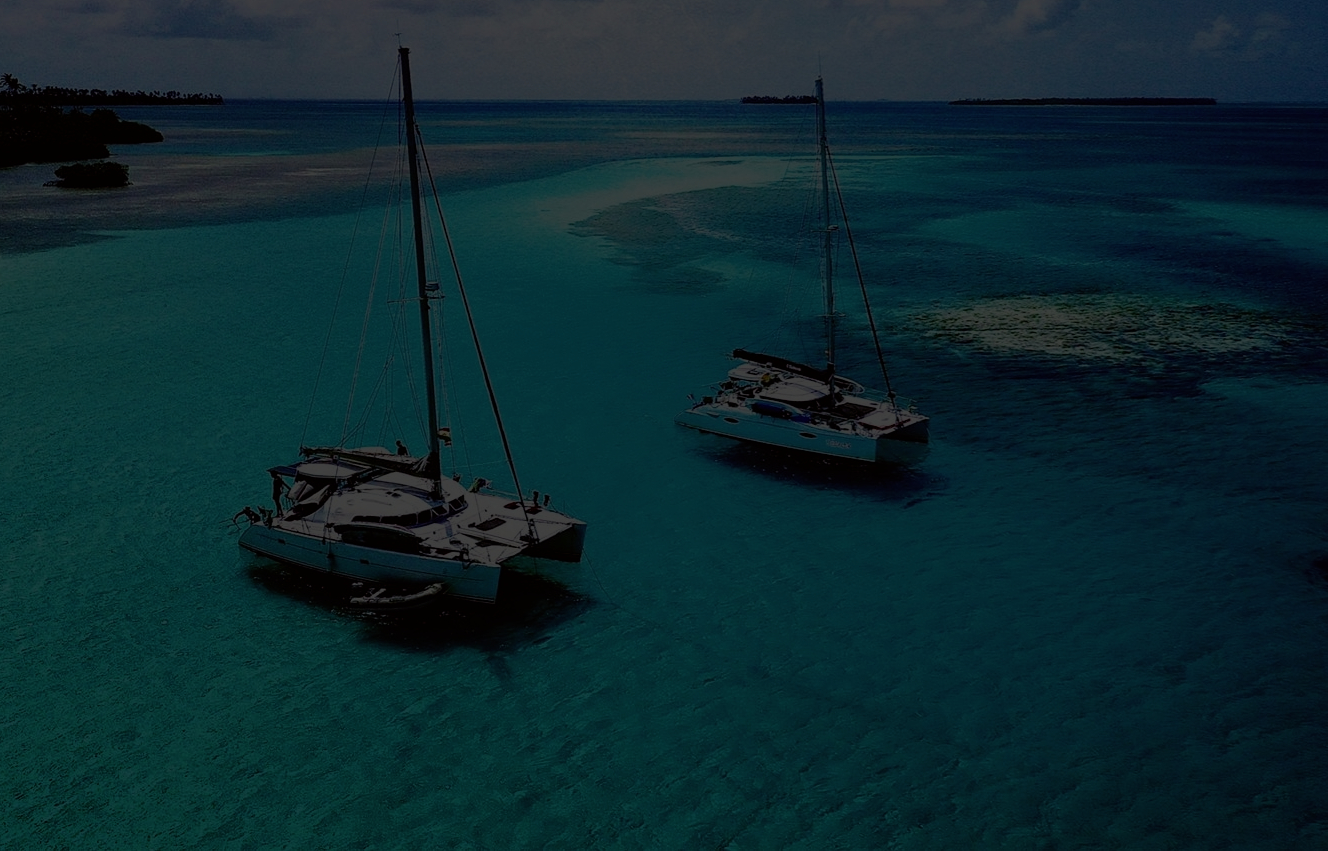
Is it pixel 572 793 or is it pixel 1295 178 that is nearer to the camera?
pixel 572 793

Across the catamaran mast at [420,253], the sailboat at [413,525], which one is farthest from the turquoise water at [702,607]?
the catamaran mast at [420,253]

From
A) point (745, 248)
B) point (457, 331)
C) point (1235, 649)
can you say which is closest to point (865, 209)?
point (745, 248)

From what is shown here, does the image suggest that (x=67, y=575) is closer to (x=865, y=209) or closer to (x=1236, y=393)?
(x=1236, y=393)

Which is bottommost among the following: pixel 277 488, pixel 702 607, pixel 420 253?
pixel 702 607

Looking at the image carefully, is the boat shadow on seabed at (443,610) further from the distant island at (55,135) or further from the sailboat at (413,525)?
the distant island at (55,135)

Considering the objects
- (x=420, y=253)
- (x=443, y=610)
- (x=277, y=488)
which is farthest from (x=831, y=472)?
(x=277, y=488)

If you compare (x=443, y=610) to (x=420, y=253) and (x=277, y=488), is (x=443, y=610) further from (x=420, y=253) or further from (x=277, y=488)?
(x=420, y=253)
